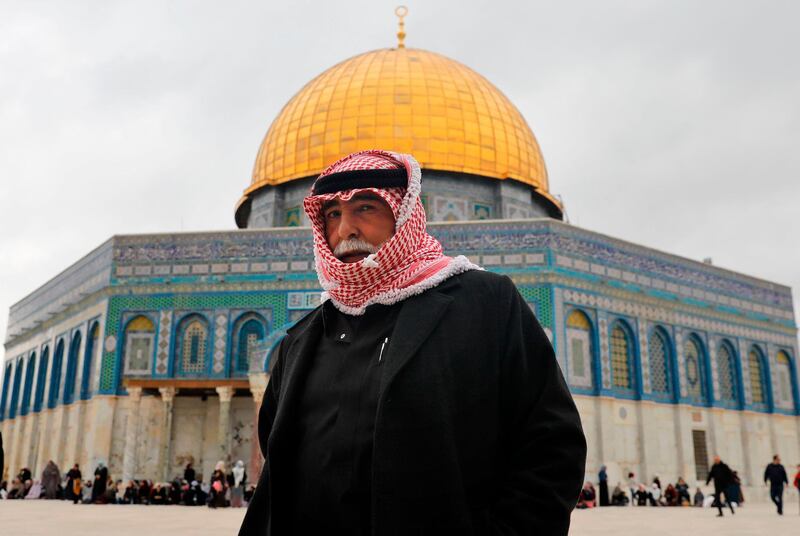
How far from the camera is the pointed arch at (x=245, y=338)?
19656 millimetres

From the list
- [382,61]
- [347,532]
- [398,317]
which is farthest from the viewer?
[382,61]

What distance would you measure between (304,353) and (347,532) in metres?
0.52

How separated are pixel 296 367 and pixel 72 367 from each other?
2169 cm

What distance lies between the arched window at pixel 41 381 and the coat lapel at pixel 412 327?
24.1m

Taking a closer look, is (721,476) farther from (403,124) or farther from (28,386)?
(28,386)

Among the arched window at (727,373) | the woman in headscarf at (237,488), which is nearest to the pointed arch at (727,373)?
the arched window at (727,373)

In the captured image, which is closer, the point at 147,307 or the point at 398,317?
the point at 398,317

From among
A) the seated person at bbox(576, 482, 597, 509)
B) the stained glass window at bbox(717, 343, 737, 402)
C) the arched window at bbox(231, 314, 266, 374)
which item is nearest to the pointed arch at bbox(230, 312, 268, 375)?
the arched window at bbox(231, 314, 266, 374)

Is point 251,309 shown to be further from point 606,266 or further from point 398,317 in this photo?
point 398,317

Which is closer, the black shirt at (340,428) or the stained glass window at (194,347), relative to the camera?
the black shirt at (340,428)

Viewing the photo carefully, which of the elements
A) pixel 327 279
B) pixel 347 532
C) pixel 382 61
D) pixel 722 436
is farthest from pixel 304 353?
pixel 382 61

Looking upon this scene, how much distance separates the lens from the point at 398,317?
77.9 inches

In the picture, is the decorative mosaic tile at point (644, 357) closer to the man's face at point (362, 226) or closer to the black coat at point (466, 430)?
the man's face at point (362, 226)

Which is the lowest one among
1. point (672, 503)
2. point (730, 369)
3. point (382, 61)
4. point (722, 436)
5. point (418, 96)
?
point (672, 503)
